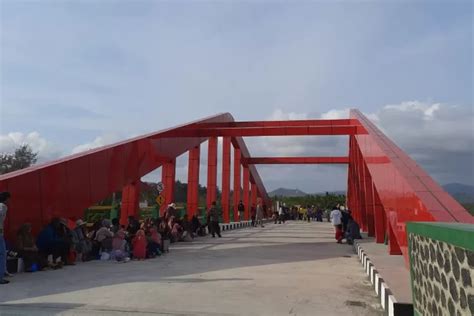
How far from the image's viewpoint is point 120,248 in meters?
10.9

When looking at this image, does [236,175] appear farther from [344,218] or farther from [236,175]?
[344,218]

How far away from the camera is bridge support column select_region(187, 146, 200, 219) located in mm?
23469

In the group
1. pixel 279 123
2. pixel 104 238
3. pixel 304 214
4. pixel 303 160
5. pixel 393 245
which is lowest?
pixel 304 214

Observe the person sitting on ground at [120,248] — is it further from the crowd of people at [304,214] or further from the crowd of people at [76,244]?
the crowd of people at [304,214]

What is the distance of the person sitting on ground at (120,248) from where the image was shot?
10.7 m

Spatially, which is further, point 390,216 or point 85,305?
point 390,216

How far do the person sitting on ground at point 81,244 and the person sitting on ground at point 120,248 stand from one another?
529 millimetres

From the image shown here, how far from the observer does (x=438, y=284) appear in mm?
3863

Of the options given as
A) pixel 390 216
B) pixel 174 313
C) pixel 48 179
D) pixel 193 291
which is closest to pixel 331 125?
pixel 390 216

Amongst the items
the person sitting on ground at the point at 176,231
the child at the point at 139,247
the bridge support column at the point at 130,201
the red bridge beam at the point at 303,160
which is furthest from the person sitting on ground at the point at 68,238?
the red bridge beam at the point at 303,160

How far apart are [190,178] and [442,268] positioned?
66.5ft

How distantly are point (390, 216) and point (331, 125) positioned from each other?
11.5 m

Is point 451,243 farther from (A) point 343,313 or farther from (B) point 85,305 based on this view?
(B) point 85,305

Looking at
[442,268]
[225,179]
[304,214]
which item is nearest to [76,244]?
[442,268]
